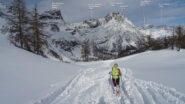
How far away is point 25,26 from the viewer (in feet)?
159

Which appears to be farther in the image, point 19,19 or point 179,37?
point 179,37

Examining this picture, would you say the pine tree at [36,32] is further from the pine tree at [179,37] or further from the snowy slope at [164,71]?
the pine tree at [179,37]

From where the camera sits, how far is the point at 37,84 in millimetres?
18625

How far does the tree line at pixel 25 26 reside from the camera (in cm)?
4706

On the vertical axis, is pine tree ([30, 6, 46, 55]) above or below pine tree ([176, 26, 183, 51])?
above

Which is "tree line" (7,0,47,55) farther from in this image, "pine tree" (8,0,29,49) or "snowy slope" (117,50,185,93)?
"snowy slope" (117,50,185,93)

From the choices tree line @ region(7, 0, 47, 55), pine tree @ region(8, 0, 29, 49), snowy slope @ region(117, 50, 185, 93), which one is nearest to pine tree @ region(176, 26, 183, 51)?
snowy slope @ region(117, 50, 185, 93)

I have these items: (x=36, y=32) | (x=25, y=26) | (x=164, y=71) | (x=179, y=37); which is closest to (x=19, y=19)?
(x=25, y=26)

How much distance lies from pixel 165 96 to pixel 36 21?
39.6m

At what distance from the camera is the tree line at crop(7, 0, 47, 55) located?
47.1m

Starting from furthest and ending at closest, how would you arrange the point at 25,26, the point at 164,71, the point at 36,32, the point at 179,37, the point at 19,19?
the point at 179,37
the point at 36,32
the point at 25,26
the point at 19,19
the point at 164,71

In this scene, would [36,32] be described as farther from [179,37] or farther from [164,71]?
[179,37]

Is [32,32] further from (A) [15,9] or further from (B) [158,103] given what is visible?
(B) [158,103]

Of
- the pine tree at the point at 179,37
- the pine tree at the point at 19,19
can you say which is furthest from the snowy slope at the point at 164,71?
the pine tree at the point at 179,37
